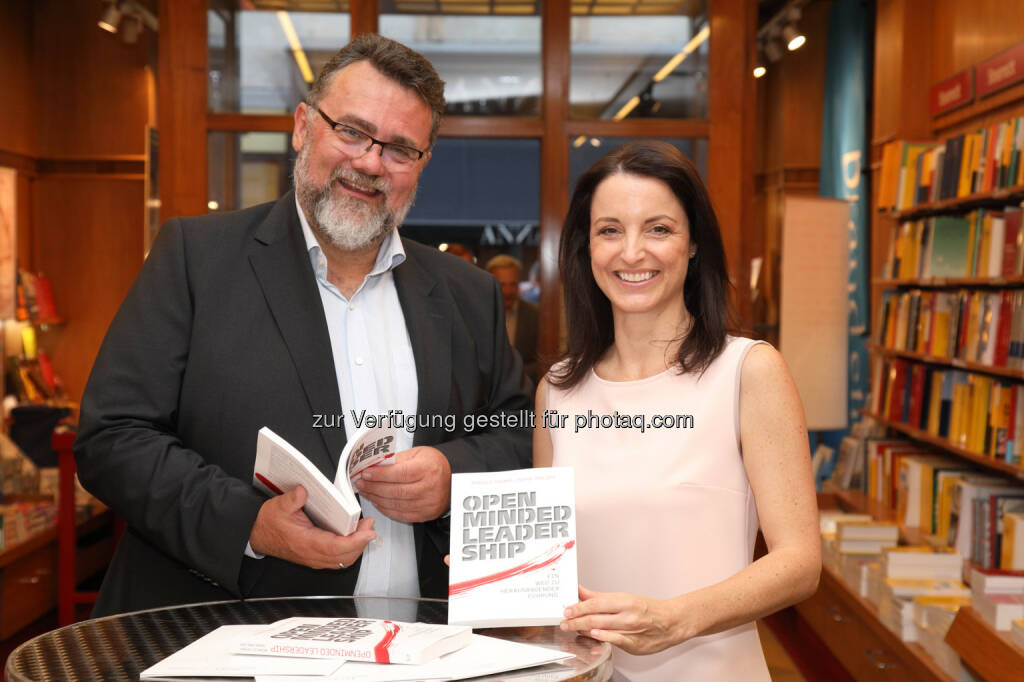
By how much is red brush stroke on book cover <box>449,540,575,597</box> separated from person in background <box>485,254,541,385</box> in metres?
2.98

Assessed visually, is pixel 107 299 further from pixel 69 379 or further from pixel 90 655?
pixel 90 655

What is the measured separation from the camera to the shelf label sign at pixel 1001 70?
14.6ft

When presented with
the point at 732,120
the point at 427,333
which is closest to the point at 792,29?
the point at 732,120

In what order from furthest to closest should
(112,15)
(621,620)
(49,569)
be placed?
(112,15) < (49,569) < (621,620)

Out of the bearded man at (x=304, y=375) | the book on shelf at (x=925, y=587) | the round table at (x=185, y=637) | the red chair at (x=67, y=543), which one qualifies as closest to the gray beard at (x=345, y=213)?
the bearded man at (x=304, y=375)

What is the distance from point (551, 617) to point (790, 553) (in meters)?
0.48

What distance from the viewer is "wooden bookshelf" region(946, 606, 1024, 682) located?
9.73ft

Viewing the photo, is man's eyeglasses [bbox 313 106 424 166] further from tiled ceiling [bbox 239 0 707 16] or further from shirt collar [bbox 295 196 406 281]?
tiled ceiling [bbox 239 0 707 16]

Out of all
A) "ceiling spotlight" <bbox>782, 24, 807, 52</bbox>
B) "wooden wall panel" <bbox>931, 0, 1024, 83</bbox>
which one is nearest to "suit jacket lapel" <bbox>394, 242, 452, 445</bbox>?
"wooden wall panel" <bbox>931, 0, 1024, 83</bbox>

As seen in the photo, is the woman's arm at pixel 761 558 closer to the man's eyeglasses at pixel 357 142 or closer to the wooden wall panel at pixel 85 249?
the man's eyeglasses at pixel 357 142

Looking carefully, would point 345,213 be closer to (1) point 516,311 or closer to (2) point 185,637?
(2) point 185,637

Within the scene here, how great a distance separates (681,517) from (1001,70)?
3.75 meters

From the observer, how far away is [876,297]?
6.23 metres

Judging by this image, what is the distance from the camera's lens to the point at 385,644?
1378 millimetres
